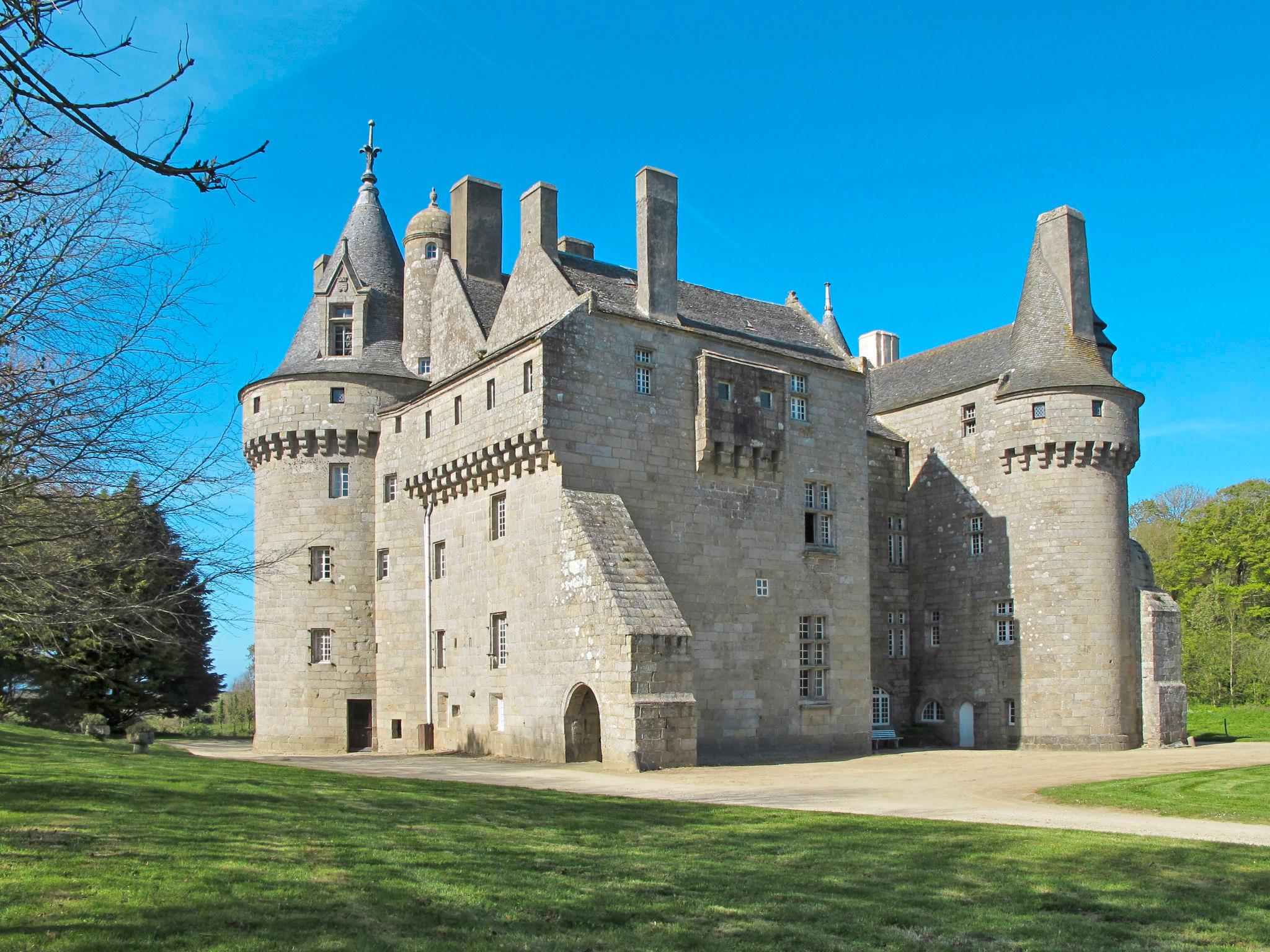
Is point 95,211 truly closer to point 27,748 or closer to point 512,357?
point 27,748

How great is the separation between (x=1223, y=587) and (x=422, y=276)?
4601cm

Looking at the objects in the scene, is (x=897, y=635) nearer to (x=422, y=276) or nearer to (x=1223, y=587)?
(x=422, y=276)

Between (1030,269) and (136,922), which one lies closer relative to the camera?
(136,922)

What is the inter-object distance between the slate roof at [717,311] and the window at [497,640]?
8.82 m

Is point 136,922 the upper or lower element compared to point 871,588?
lower

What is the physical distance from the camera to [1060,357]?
37281mm

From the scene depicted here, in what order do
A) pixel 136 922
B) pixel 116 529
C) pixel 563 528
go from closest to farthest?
pixel 136 922, pixel 116 529, pixel 563 528

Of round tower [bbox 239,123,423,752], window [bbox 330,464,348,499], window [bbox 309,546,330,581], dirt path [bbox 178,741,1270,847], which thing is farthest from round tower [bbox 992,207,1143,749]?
window [bbox 309,546,330,581]

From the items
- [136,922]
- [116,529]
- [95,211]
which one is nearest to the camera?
[136,922]

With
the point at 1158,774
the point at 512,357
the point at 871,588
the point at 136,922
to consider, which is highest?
the point at 512,357

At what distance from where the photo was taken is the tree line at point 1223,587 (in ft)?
175

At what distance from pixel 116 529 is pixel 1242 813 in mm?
16303

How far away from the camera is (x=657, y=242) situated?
31.2 metres

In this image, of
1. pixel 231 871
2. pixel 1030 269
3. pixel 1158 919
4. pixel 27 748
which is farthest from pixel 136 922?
pixel 1030 269
